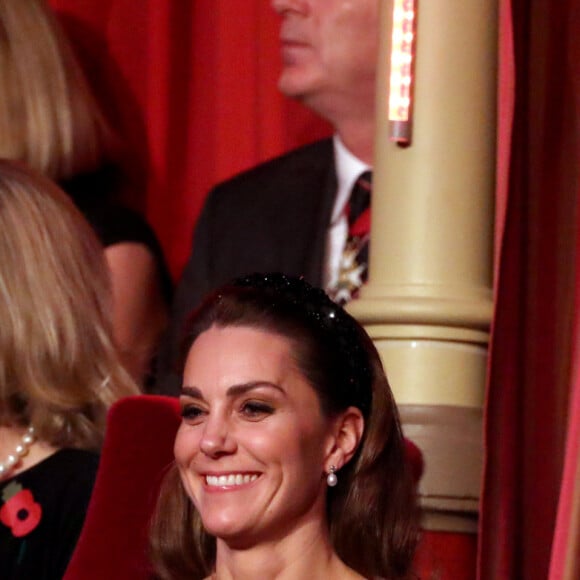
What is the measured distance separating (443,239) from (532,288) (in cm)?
15

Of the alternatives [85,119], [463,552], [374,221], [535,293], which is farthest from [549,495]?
[85,119]

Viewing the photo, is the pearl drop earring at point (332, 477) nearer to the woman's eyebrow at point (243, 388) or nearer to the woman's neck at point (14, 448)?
the woman's eyebrow at point (243, 388)

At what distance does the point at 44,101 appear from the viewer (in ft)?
9.84

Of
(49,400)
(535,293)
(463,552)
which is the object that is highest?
Result: (535,293)

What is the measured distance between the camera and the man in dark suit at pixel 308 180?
2.85 metres

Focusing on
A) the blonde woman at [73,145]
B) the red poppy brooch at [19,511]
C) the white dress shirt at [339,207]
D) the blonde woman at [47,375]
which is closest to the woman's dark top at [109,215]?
the blonde woman at [73,145]

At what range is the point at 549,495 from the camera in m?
2.22

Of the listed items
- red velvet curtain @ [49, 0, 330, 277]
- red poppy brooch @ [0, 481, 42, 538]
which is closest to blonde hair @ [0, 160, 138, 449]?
red poppy brooch @ [0, 481, 42, 538]

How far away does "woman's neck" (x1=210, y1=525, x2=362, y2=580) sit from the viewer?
1818mm

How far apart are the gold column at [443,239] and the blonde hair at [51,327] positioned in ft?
1.31

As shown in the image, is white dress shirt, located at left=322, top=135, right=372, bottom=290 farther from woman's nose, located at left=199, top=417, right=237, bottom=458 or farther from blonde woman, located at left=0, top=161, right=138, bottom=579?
woman's nose, located at left=199, top=417, right=237, bottom=458

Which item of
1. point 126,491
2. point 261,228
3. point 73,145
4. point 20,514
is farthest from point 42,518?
point 73,145

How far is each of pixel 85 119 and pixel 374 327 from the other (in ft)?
3.30

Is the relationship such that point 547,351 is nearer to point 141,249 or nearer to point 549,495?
point 549,495
